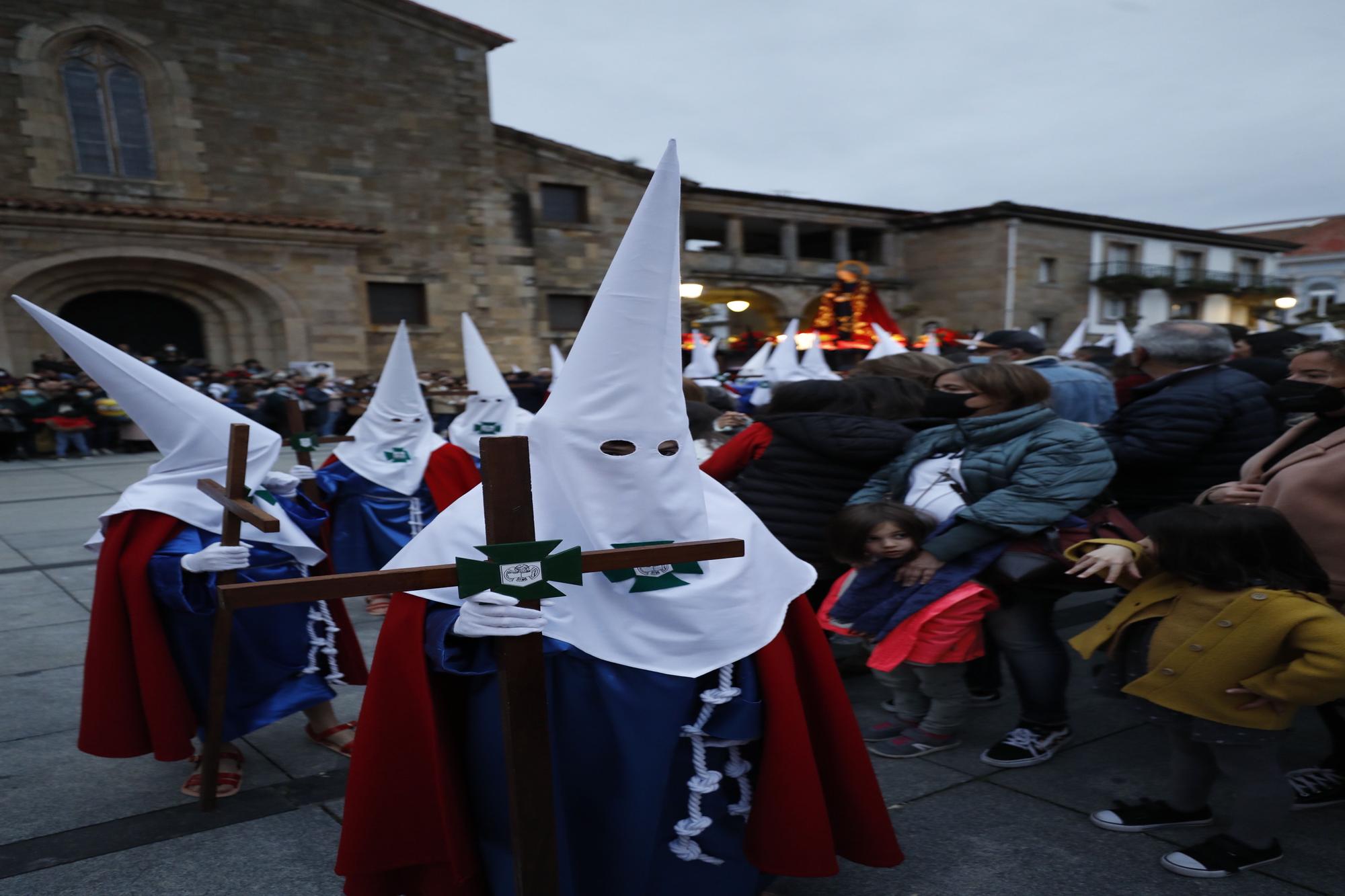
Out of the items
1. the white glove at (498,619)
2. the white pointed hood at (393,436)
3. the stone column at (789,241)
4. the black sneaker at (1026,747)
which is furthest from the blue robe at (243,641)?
the stone column at (789,241)

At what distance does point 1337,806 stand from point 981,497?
1484 mm

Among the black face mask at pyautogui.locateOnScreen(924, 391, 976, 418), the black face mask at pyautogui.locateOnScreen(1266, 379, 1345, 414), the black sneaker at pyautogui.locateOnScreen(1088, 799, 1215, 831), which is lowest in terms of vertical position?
the black sneaker at pyautogui.locateOnScreen(1088, 799, 1215, 831)

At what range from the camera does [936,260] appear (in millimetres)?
30578

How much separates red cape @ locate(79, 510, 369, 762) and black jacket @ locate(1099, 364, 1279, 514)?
380cm

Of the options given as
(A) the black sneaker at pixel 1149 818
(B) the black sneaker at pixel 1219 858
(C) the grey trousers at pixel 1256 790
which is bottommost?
(A) the black sneaker at pixel 1149 818

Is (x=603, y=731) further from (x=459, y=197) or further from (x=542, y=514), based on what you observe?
(x=459, y=197)

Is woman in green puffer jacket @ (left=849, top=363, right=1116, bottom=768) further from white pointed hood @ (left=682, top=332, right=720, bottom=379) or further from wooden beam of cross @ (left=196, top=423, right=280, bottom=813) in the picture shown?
white pointed hood @ (left=682, top=332, right=720, bottom=379)

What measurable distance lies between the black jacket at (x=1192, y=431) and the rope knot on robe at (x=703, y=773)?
232 centimetres

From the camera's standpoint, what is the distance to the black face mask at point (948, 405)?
314 centimetres

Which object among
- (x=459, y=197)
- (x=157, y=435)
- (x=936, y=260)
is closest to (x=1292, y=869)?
(x=157, y=435)

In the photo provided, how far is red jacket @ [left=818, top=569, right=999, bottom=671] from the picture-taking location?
109 inches

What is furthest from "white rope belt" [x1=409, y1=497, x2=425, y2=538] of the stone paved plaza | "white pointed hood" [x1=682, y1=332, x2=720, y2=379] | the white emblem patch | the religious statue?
the religious statue

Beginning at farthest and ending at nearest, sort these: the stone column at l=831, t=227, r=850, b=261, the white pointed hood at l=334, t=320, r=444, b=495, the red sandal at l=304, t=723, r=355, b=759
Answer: the stone column at l=831, t=227, r=850, b=261, the white pointed hood at l=334, t=320, r=444, b=495, the red sandal at l=304, t=723, r=355, b=759

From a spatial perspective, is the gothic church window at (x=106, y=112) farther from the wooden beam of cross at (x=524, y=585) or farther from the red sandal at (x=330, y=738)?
the wooden beam of cross at (x=524, y=585)
